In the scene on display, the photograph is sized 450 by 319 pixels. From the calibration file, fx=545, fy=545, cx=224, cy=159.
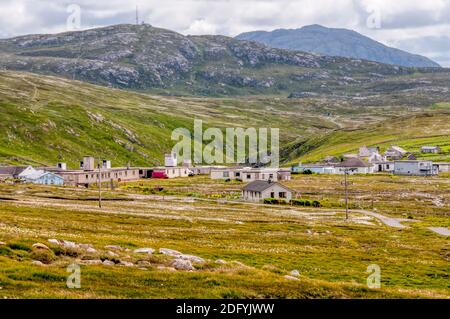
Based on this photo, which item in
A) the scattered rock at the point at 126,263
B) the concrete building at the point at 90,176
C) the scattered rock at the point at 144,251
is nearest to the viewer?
the scattered rock at the point at 126,263

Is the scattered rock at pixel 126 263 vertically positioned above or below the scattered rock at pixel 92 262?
below

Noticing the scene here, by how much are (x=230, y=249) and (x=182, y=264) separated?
53.5ft

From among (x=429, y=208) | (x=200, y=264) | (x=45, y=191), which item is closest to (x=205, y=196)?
(x=45, y=191)

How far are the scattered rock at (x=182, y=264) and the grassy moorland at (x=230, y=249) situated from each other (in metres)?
0.40

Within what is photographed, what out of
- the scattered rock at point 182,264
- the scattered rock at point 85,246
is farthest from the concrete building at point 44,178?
the scattered rock at point 182,264

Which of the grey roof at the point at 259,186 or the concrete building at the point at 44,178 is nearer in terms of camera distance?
the grey roof at the point at 259,186

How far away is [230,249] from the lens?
50625 millimetres

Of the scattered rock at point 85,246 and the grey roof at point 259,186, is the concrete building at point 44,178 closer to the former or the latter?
the grey roof at point 259,186

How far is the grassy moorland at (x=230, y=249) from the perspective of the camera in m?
29.0

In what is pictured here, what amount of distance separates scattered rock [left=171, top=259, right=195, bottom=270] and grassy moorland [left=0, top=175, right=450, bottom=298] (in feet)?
1.33

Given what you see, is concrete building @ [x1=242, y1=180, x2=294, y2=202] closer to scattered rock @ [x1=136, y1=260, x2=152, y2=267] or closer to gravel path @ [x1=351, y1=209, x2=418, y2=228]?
gravel path @ [x1=351, y1=209, x2=418, y2=228]

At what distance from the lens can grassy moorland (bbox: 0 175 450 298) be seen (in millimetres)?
29000
